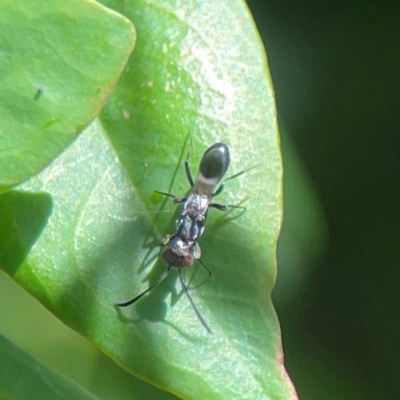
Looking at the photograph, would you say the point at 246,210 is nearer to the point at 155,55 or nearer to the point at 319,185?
the point at 155,55

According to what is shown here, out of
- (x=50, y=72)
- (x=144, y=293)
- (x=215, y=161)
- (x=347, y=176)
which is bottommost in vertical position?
(x=347, y=176)

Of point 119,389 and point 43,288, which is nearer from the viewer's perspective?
point 43,288

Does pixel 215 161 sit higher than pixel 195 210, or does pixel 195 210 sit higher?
pixel 215 161

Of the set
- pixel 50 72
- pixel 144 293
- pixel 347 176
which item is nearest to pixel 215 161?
pixel 144 293

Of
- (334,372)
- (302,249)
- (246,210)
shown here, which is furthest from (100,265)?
(334,372)

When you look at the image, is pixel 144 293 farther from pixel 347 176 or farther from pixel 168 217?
pixel 347 176

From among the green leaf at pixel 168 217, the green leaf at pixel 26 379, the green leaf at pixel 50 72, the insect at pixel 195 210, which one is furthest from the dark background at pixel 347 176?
the green leaf at pixel 50 72

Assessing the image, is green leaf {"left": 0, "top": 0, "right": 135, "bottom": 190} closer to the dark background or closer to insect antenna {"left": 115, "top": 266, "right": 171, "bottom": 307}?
insect antenna {"left": 115, "top": 266, "right": 171, "bottom": 307}
